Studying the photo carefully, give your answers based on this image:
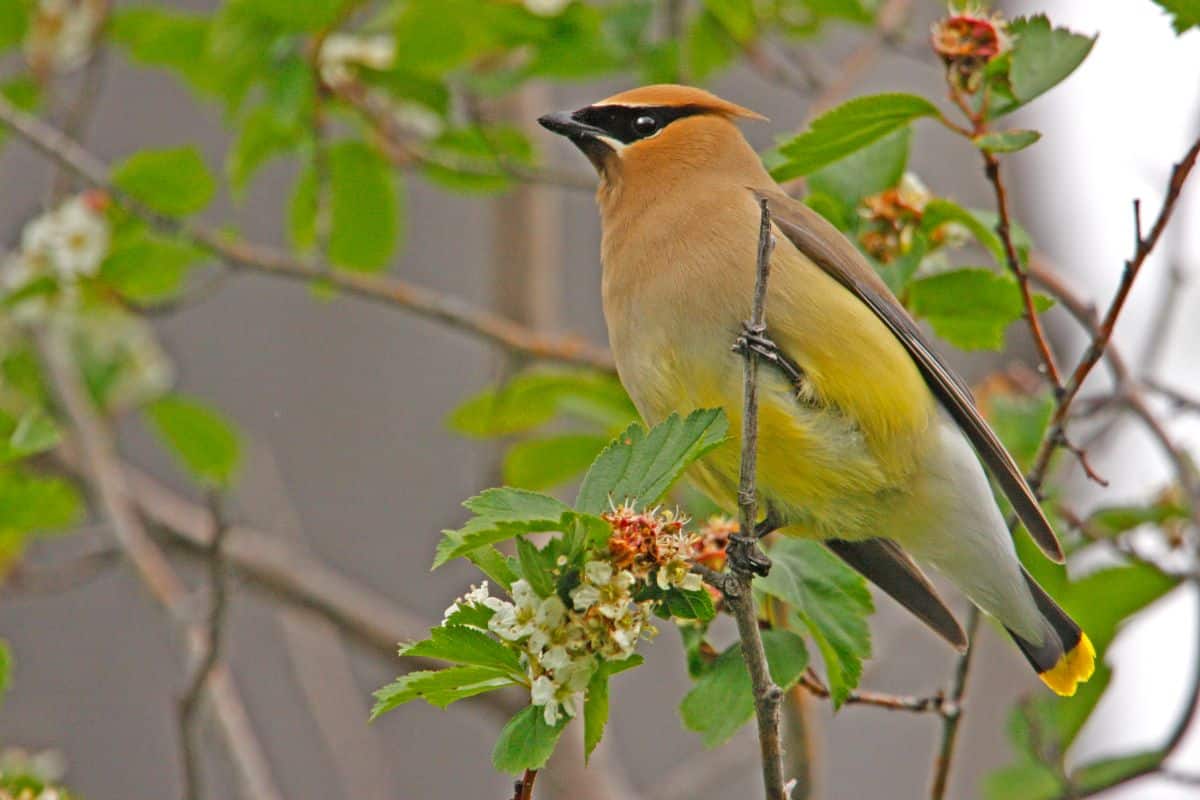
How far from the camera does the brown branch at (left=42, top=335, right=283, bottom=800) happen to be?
3844mm

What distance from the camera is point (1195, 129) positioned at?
3.35 m

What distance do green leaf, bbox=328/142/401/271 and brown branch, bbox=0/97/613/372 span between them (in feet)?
0.34

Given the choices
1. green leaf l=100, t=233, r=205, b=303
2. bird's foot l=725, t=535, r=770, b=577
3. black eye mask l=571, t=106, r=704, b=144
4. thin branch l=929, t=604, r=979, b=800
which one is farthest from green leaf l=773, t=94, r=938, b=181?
green leaf l=100, t=233, r=205, b=303

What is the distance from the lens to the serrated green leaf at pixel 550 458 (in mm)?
3967

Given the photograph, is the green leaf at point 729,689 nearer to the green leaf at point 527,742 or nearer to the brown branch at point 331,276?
the green leaf at point 527,742

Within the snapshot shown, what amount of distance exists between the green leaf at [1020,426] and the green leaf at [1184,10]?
870 mm

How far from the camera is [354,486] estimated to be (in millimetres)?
7195

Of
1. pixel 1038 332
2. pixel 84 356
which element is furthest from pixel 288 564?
pixel 1038 332

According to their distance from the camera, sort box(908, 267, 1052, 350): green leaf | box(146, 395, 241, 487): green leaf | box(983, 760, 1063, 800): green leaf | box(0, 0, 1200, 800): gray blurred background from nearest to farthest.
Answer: box(908, 267, 1052, 350): green leaf < box(983, 760, 1063, 800): green leaf < box(146, 395, 241, 487): green leaf < box(0, 0, 1200, 800): gray blurred background

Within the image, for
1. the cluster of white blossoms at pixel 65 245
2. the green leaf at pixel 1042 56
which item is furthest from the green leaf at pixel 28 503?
the green leaf at pixel 1042 56

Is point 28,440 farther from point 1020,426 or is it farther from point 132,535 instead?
point 1020,426

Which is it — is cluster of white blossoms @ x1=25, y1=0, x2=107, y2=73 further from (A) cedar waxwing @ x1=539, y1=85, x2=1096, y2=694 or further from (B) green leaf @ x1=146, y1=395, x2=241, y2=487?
(A) cedar waxwing @ x1=539, y1=85, x2=1096, y2=694

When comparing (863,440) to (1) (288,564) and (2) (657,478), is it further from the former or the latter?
(1) (288,564)

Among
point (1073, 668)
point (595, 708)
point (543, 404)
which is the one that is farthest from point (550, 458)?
point (595, 708)
